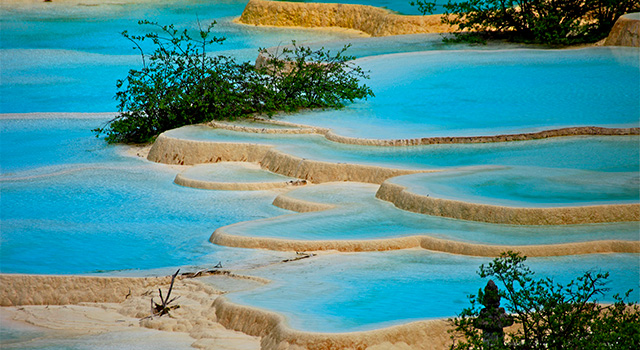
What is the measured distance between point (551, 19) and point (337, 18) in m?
8.18

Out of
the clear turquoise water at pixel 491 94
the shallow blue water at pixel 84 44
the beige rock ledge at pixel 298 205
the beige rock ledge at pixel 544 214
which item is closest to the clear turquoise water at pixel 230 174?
the beige rock ledge at pixel 298 205

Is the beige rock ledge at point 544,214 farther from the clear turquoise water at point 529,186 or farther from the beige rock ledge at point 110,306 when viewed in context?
the beige rock ledge at point 110,306

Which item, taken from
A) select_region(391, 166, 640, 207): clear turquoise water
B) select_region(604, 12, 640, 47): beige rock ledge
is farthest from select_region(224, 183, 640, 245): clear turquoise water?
select_region(604, 12, 640, 47): beige rock ledge

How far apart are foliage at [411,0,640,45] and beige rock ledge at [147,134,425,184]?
6407 mm

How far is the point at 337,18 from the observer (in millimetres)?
20797

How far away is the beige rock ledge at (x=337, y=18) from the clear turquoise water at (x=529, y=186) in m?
11.7

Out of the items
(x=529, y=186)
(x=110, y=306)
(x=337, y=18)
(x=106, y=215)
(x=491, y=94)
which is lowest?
(x=110, y=306)

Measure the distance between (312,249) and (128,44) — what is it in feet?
53.9

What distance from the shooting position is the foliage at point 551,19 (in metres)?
13.4

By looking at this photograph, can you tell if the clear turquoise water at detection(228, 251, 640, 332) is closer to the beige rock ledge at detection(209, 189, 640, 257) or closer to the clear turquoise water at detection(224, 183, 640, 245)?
the beige rock ledge at detection(209, 189, 640, 257)

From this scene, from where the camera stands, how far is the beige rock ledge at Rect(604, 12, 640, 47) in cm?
1201

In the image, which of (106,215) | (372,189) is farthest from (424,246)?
(106,215)

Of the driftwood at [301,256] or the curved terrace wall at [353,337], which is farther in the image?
the driftwood at [301,256]

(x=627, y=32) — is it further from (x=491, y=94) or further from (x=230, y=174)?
(x=230, y=174)
